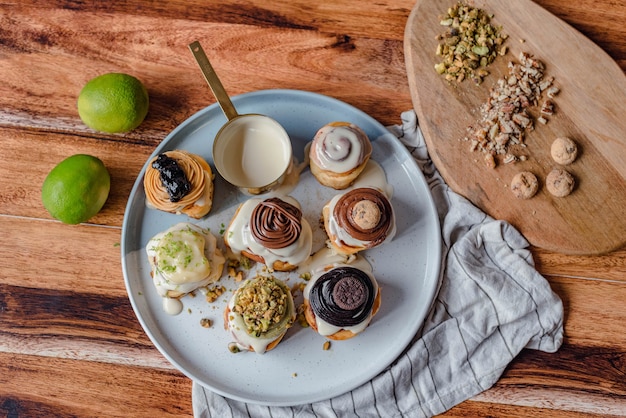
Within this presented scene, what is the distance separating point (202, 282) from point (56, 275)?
2.46 feet

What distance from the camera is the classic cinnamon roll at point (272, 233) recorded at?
8.73ft

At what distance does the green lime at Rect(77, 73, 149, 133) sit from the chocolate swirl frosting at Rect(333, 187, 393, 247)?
1.04 meters

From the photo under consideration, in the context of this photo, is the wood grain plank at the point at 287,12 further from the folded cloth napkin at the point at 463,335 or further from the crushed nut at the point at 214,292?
the crushed nut at the point at 214,292

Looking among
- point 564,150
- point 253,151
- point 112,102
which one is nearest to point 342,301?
point 253,151

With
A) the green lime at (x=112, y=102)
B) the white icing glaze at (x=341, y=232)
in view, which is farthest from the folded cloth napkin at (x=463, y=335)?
the green lime at (x=112, y=102)

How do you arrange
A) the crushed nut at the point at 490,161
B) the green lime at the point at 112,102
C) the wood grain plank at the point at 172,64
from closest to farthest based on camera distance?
the green lime at the point at 112,102
the crushed nut at the point at 490,161
the wood grain plank at the point at 172,64

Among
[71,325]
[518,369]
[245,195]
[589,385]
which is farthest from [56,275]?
[589,385]

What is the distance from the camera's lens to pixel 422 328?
288 centimetres

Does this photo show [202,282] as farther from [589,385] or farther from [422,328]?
[589,385]

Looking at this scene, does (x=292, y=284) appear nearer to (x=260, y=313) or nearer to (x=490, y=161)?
(x=260, y=313)

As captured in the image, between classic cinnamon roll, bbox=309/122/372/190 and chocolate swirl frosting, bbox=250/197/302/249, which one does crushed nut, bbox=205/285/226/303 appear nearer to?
chocolate swirl frosting, bbox=250/197/302/249

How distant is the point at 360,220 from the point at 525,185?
0.82 metres

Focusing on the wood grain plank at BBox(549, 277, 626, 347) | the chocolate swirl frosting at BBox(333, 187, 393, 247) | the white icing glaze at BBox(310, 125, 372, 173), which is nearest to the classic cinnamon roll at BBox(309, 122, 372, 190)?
the white icing glaze at BBox(310, 125, 372, 173)

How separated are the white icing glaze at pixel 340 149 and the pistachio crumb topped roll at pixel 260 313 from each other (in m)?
0.58
